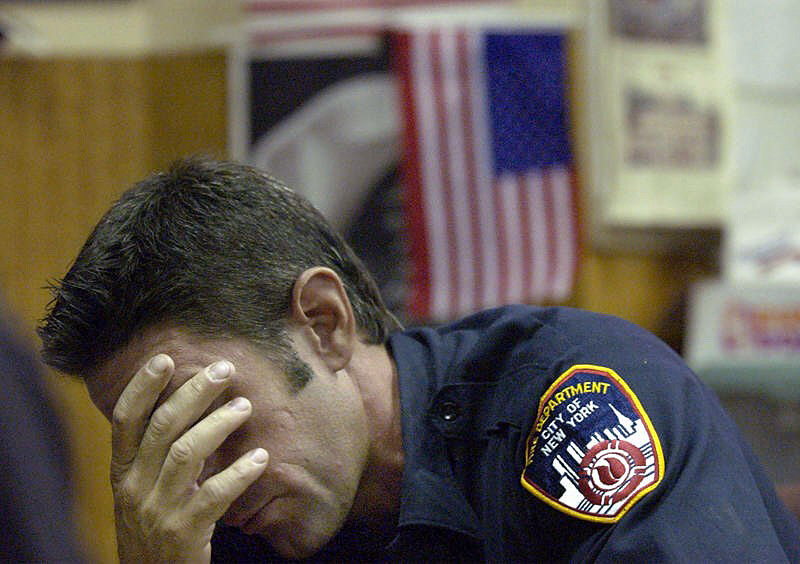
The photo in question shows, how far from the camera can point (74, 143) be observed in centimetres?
501

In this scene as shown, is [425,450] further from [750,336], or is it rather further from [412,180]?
[750,336]

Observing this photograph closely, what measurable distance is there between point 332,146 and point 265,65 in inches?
17.8

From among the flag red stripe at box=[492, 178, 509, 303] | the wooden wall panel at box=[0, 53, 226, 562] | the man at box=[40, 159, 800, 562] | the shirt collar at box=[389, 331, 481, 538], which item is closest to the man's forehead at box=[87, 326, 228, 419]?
the man at box=[40, 159, 800, 562]

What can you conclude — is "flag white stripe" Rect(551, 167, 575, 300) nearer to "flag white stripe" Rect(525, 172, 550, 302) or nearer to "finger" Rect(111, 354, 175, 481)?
"flag white stripe" Rect(525, 172, 550, 302)

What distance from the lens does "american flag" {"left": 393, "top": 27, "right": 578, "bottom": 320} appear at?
4660 millimetres

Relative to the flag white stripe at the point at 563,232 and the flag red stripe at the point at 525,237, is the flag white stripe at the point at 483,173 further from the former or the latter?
the flag white stripe at the point at 563,232

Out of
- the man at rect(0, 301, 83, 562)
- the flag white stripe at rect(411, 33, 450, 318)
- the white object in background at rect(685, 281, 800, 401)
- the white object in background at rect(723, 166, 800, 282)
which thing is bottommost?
the white object in background at rect(685, 281, 800, 401)

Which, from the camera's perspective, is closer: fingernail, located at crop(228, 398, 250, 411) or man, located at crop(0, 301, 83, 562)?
man, located at crop(0, 301, 83, 562)

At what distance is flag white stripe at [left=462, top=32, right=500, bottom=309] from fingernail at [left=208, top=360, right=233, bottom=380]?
3.17m

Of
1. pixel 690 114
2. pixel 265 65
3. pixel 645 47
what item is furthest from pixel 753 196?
pixel 265 65

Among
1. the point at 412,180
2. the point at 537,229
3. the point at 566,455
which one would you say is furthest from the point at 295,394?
the point at 537,229

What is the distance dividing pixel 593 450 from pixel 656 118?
3556mm

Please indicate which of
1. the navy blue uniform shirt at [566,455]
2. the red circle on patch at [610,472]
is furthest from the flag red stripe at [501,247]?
the red circle on patch at [610,472]

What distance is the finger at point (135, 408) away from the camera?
1572mm
